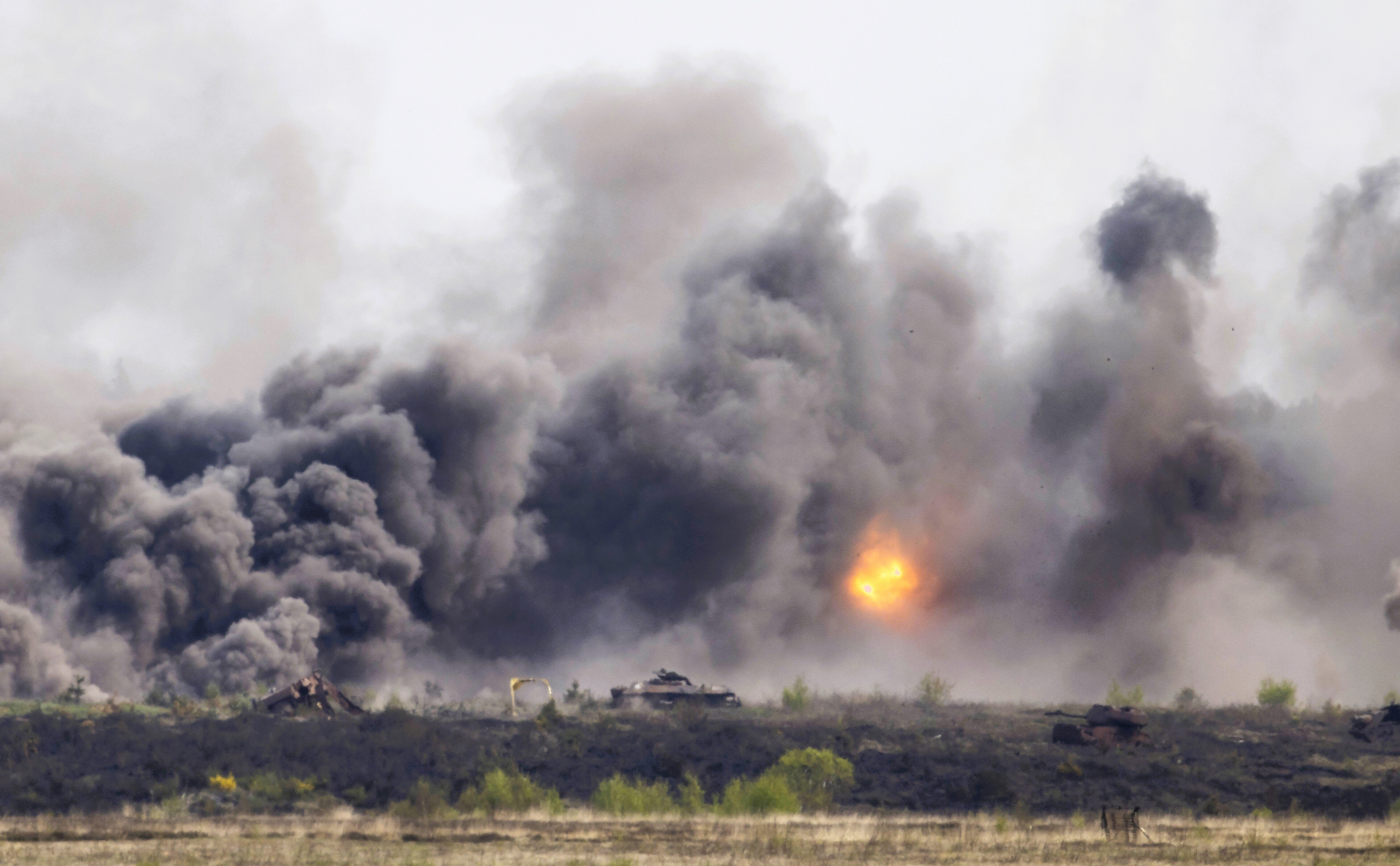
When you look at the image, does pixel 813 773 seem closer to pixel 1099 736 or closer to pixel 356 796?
pixel 1099 736

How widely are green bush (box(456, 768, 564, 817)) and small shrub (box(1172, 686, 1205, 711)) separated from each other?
44.5 m

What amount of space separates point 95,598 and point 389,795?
53.3 meters

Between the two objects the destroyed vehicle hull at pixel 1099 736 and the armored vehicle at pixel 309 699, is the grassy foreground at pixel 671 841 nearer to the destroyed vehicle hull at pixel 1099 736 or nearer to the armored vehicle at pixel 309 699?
the destroyed vehicle hull at pixel 1099 736

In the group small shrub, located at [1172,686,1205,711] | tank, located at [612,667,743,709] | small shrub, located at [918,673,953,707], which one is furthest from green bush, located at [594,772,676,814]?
small shrub, located at [1172,686,1205,711]

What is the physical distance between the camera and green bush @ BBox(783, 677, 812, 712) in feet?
266

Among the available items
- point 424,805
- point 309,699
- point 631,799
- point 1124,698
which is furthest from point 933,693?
point 424,805

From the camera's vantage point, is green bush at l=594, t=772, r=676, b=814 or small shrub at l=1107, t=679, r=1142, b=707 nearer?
green bush at l=594, t=772, r=676, b=814

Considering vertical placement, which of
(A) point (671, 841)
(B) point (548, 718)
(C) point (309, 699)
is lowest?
(A) point (671, 841)

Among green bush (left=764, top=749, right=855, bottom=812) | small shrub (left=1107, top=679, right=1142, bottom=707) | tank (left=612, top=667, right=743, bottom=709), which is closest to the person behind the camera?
green bush (left=764, top=749, right=855, bottom=812)

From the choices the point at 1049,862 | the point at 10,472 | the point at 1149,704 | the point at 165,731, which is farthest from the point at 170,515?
the point at 1049,862

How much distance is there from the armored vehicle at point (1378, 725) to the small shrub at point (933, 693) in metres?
23.0

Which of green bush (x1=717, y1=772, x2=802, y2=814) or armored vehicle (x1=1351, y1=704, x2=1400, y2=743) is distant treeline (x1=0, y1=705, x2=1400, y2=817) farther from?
armored vehicle (x1=1351, y1=704, x2=1400, y2=743)

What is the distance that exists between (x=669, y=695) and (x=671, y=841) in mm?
40296

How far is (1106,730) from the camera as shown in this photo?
218 feet
